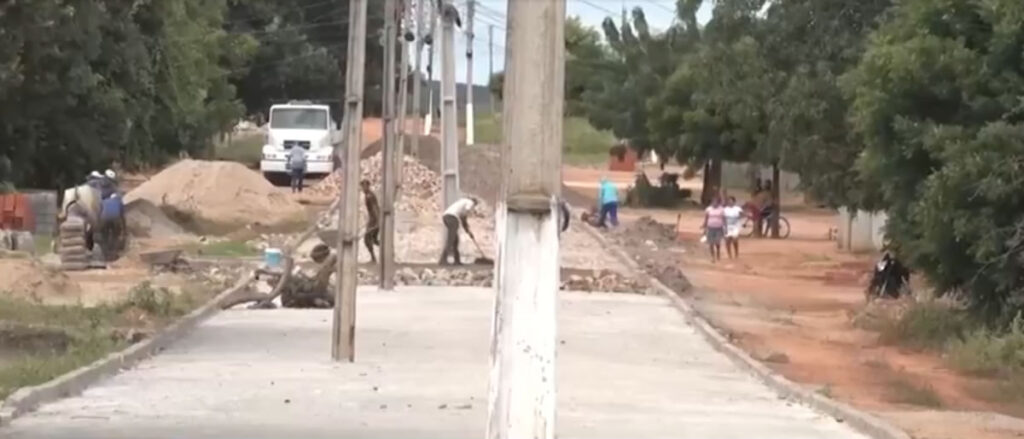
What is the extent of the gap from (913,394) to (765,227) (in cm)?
4016

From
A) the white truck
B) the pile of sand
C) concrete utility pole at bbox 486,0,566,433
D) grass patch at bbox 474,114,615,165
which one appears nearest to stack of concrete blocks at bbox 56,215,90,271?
the pile of sand

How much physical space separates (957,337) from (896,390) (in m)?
6.25

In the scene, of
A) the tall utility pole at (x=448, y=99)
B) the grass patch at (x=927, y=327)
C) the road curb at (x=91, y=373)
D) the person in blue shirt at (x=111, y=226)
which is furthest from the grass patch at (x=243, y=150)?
the road curb at (x=91, y=373)

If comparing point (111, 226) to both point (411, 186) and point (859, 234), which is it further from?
point (411, 186)

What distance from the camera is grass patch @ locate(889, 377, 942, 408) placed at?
19766mm

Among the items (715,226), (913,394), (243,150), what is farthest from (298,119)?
(913,394)

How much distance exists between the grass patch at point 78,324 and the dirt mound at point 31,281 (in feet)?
3.42

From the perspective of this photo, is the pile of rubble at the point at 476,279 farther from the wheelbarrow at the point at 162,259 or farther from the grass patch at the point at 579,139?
the grass patch at the point at 579,139

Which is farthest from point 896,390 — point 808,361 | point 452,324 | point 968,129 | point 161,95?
point 161,95

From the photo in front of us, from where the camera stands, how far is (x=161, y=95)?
183 feet

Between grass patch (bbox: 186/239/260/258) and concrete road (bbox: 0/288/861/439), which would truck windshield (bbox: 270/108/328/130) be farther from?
concrete road (bbox: 0/288/861/439)

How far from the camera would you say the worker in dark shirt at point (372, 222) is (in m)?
40.9

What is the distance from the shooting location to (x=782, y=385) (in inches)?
834

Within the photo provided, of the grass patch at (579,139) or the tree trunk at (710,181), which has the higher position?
the grass patch at (579,139)
